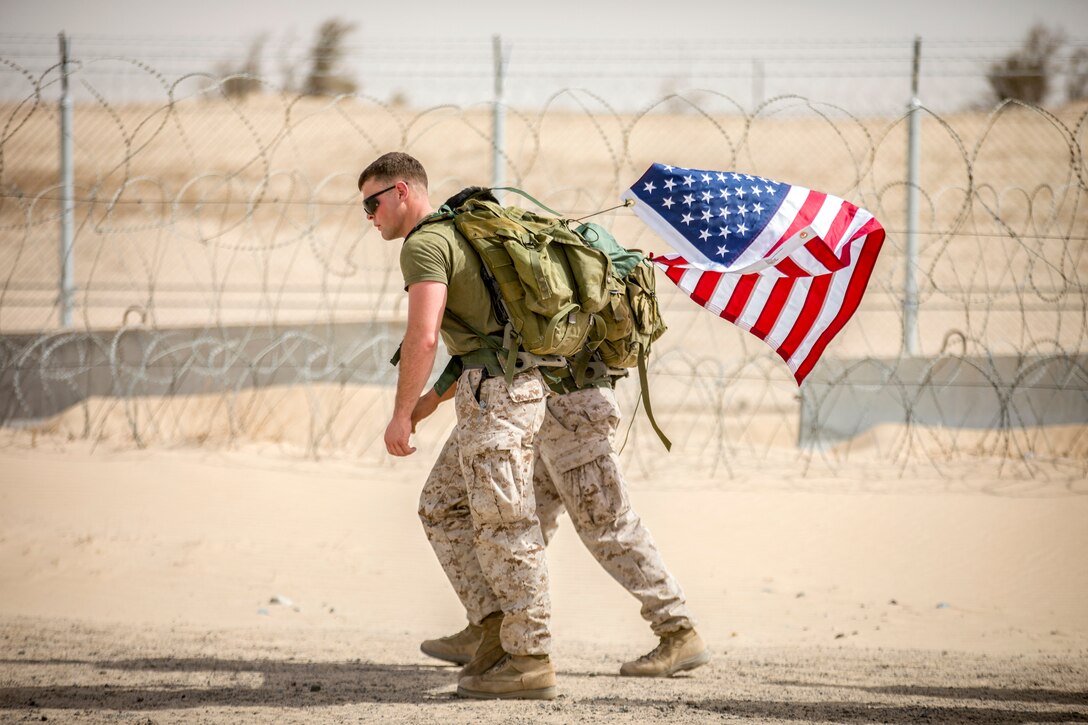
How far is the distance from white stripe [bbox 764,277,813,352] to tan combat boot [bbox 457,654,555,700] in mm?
1554

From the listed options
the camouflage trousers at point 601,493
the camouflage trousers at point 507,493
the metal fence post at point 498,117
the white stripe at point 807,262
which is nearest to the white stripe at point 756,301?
the white stripe at point 807,262

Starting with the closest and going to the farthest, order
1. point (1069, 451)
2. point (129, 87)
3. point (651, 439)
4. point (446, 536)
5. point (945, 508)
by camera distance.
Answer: point (446, 536) < point (945, 508) < point (1069, 451) < point (651, 439) < point (129, 87)

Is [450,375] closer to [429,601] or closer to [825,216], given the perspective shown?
[825,216]

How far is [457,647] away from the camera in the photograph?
13.3ft

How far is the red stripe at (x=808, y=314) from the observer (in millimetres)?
4324

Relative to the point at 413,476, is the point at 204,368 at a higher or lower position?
higher

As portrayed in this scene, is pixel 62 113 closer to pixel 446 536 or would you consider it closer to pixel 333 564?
pixel 333 564

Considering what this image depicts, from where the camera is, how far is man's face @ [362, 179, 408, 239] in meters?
3.53

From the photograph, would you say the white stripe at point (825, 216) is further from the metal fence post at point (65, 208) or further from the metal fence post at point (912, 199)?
the metal fence post at point (65, 208)

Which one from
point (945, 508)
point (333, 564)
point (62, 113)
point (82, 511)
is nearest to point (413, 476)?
point (333, 564)

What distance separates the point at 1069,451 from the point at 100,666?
252 inches

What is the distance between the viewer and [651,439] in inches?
336

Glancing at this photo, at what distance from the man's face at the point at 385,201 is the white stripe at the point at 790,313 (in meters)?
1.55

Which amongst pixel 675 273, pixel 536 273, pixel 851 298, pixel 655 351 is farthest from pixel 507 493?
pixel 655 351
